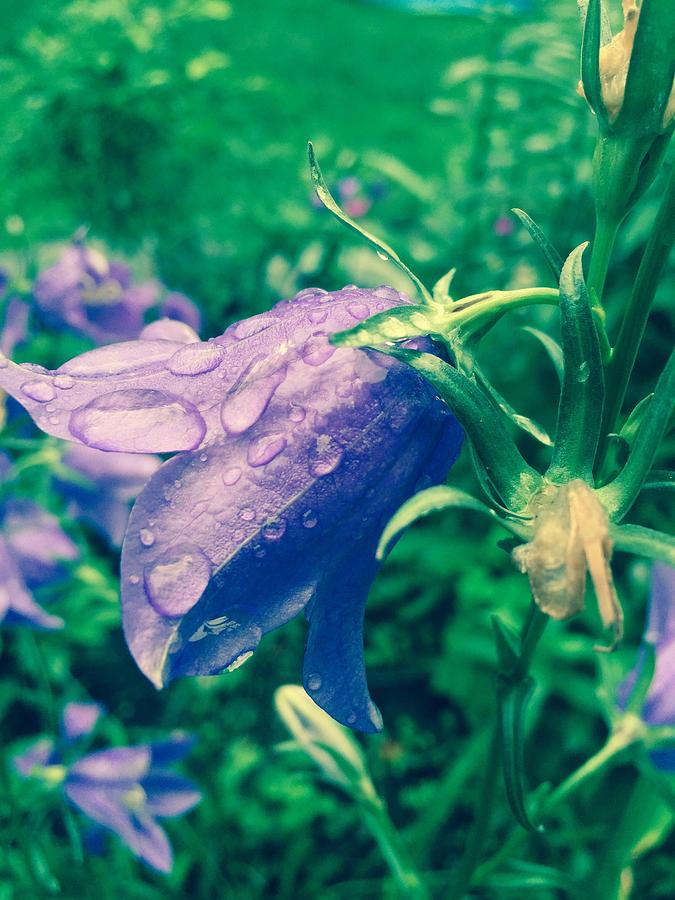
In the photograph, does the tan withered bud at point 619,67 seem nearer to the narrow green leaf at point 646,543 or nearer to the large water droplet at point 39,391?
the narrow green leaf at point 646,543

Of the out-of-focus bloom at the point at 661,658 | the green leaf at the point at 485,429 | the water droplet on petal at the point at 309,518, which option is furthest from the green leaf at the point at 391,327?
the out-of-focus bloom at the point at 661,658

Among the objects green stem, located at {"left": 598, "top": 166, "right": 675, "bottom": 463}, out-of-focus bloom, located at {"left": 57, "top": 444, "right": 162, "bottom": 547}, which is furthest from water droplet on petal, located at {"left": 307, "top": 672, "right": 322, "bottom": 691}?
out-of-focus bloom, located at {"left": 57, "top": 444, "right": 162, "bottom": 547}

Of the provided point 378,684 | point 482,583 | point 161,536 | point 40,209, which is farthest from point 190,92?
point 161,536

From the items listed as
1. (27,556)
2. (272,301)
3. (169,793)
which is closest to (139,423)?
(27,556)

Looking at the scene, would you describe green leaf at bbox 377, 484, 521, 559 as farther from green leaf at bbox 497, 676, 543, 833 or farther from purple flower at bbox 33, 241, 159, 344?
purple flower at bbox 33, 241, 159, 344

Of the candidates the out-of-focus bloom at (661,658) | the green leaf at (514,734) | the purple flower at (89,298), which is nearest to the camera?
the green leaf at (514,734)
